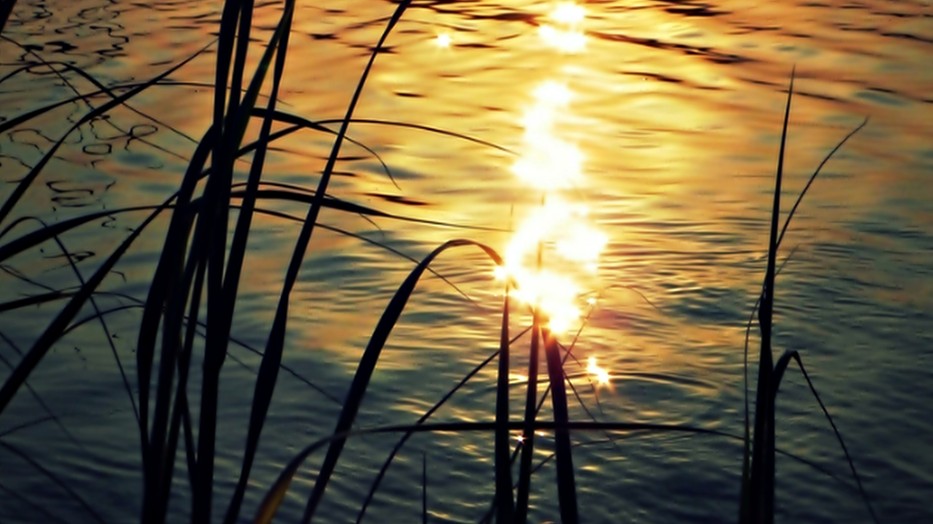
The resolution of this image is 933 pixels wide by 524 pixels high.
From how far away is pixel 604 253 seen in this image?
353 centimetres

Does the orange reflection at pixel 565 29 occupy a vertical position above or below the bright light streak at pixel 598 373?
above

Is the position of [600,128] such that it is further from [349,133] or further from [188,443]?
[188,443]

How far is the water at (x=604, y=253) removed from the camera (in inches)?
98.3

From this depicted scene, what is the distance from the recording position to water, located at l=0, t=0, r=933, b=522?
2.50m

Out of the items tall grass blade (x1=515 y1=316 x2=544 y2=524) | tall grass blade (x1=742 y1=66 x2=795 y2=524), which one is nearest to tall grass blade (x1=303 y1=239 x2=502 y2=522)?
tall grass blade (x1=515 y1=316 x2=544 y2=524)

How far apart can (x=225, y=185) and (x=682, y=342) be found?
2.04 meters

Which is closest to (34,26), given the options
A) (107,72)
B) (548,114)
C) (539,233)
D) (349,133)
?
(107,72)

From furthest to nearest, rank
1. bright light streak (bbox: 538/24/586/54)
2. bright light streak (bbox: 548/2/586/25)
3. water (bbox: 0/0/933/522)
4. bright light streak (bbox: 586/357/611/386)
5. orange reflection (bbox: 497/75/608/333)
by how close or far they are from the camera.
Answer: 1. bright light streak (bbox: 548/2/586/25)
2. bright light streak (bbox: 538/24/586/54)
3. orange reflection (bbox: 497/75/608/333)
4. bright light streak (bbox: 586/357/611/386)
5. water (bbox: 0/0/933/522)

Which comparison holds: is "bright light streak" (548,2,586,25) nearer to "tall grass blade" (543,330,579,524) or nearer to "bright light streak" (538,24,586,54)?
"bright light streak" (538,24,586,54)

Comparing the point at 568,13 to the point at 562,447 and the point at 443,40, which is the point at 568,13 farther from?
the point at 562,447

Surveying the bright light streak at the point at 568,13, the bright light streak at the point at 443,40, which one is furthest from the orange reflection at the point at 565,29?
the bright light streak at the point at 443,40

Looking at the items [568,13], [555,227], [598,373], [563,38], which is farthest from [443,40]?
[598,373]

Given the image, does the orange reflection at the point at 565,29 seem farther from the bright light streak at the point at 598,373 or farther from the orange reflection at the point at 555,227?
the bright light streak at the point at 598,373

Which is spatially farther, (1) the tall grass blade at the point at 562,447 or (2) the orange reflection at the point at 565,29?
(2) the orange reflection at the point at 565,29
